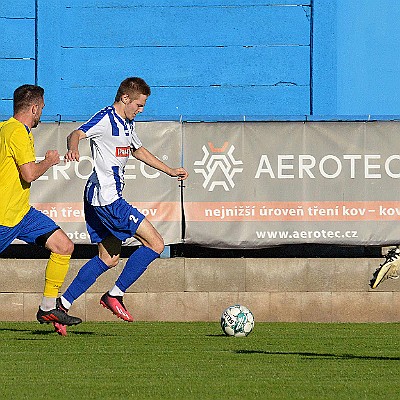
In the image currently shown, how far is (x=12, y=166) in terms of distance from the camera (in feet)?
32.2

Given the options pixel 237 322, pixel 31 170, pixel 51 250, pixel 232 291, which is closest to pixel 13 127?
pixel 31 170

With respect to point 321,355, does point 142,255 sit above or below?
above

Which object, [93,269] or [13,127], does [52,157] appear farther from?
[93,269]

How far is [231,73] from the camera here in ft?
48.1

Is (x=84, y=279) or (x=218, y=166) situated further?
(x=218, y=166)

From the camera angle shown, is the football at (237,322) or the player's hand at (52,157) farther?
the football at (237,322)

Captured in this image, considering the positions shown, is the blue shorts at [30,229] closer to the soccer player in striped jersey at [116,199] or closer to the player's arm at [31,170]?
the player's arm at [31,170]

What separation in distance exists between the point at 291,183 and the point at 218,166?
0.79 m

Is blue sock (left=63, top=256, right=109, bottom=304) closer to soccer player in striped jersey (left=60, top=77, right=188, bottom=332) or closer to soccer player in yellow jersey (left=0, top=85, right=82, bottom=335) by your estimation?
soccer player in striped jersey (left=60, top=77, right=188, bottom=332)

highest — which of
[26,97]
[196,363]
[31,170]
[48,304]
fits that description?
[26,97]

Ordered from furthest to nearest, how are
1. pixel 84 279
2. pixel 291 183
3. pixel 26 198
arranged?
pixel 291 183
pixel 84 279
pixel 26 198

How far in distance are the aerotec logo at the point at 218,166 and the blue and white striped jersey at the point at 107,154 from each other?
298cm

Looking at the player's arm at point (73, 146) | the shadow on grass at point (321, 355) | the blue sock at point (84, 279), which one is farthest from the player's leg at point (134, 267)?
the shadow on grass at point (321, 355)

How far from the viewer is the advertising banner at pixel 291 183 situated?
13320mm
